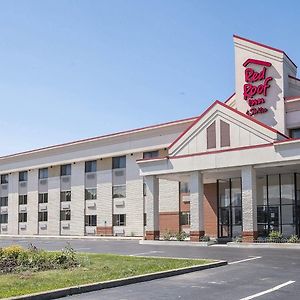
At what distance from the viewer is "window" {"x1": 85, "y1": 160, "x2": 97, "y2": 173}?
50.3 m

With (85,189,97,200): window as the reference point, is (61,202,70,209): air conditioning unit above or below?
below

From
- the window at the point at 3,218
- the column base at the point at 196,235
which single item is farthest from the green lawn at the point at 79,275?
the window at the point at 3,218

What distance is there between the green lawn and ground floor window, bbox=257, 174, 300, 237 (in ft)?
56.2

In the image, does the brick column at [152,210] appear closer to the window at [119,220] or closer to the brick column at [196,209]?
the brick column at [196,209]

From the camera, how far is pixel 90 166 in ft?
167

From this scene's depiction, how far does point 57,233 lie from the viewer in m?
53.0

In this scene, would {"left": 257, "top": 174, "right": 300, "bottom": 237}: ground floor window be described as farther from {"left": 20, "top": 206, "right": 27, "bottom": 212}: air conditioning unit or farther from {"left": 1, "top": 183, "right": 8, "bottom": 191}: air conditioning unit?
{"left": 1, "top": 183, "right": 8, "bottom": 191}: air conditioning unit

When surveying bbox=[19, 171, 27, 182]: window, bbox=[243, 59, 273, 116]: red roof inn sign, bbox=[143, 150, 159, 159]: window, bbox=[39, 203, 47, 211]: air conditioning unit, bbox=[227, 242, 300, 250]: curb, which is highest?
bbox=[243, 59, 273, 116]: red roof inn sign

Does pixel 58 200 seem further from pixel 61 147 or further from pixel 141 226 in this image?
pixel 141 226

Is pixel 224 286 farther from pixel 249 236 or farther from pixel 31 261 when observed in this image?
pixel 249 236

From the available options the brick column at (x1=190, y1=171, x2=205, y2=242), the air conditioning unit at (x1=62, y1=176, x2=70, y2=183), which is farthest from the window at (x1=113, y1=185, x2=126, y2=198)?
the brick column at (x1=190, y1=171, x2=205, y2=242)

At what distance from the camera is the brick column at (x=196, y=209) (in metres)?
33.0

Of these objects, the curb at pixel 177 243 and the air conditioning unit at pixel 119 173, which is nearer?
the curb at pixel 177 243

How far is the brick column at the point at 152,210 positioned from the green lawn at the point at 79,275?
54.4ft
